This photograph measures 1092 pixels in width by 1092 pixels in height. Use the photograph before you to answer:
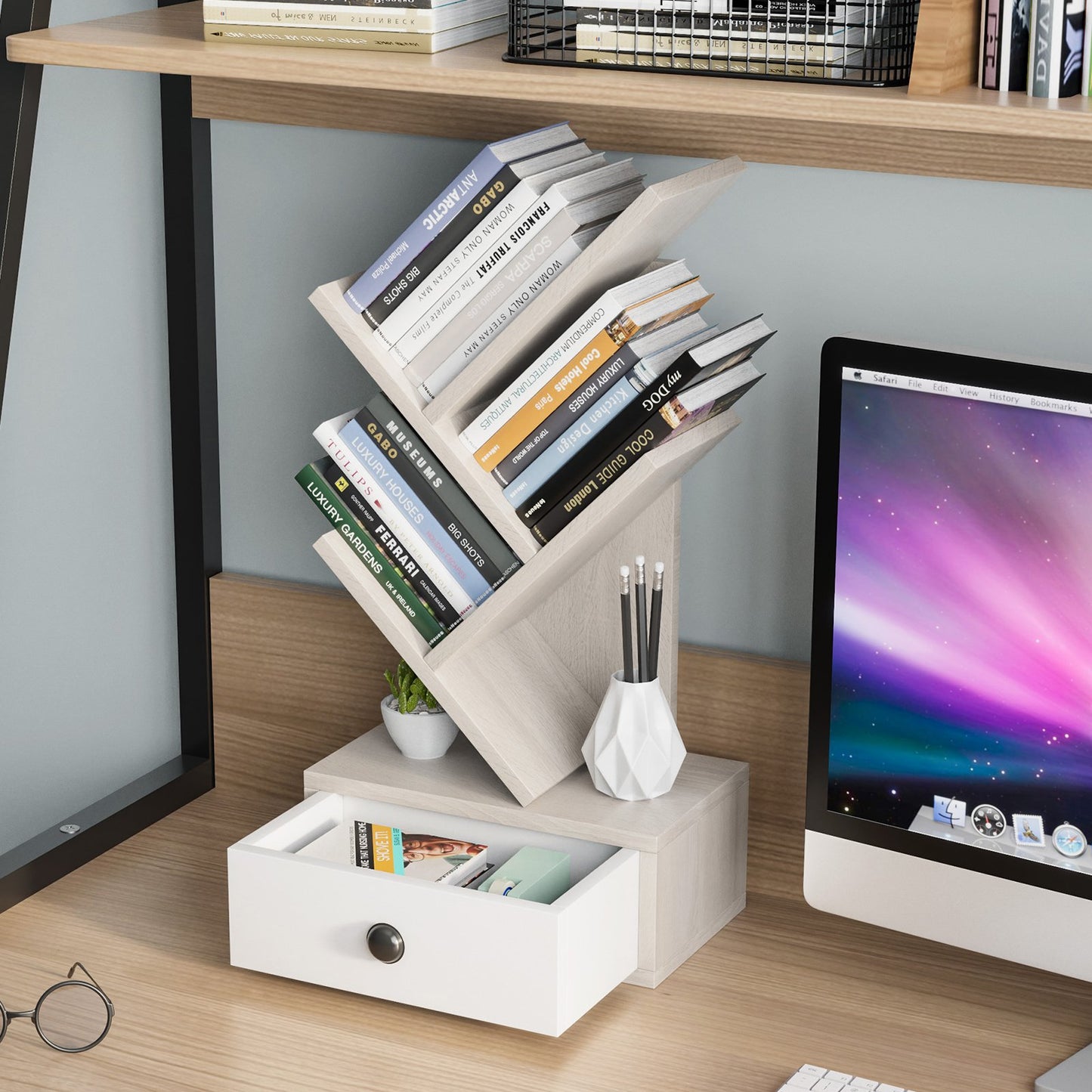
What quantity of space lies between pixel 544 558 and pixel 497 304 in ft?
0.62

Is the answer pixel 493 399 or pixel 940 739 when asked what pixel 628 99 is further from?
pixel 940 739

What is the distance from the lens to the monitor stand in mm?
1089

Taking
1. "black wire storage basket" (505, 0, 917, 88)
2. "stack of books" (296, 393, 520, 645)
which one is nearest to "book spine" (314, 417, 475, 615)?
"stack of books" (296, 393, 520, 645)

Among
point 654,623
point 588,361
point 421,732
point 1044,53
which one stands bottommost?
point 421,732

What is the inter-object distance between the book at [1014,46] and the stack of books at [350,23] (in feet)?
1.26

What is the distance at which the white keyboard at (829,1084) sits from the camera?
107cm

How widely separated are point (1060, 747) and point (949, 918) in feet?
0.50

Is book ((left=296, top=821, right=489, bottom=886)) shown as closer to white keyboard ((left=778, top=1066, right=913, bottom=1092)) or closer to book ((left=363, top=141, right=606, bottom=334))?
white keyboard ((left=778, top=1066, right=913, bottom=1092))

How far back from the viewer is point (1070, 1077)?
1103 millimetres

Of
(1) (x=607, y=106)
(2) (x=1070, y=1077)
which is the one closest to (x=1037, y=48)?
(1) (x=607, y=106)

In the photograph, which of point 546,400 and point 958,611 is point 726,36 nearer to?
point 546,400

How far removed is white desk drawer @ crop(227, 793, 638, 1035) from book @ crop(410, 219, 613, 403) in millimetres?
359

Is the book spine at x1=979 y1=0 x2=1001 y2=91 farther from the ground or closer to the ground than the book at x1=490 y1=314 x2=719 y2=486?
farther from the ground

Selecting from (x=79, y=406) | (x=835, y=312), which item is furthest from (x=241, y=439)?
(x=835, y=312)
